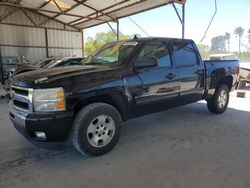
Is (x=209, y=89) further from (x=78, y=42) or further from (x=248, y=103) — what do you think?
(x=78, y=42)

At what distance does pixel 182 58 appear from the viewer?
4.36m

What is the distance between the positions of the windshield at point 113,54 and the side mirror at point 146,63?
26 centimetres

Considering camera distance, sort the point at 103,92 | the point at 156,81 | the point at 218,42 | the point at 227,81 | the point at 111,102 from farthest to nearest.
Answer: the point at 218,42, the point at 227,81, the point at 156,81, the point at 111,102, the point at 103,92

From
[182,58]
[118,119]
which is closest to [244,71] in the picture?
[182,58]

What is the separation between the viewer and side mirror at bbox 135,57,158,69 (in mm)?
3508

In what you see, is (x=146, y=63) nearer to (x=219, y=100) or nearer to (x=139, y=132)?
(x=139, y=132)

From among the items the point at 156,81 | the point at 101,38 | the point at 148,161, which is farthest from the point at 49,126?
the point at 101,38

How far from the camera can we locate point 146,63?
3531 millimetres

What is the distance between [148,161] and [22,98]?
192 cm

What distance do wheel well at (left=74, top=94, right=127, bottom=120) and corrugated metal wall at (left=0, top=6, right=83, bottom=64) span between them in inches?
652

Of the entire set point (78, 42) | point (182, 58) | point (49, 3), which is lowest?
point (182, 58)

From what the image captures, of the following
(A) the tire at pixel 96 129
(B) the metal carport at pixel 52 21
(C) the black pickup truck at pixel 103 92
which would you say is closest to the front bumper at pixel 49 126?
(C) the black pickup truck at pixel 103 92

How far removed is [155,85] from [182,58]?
1.02 m

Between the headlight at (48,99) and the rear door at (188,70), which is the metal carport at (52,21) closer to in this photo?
the rear door at (188,70)
